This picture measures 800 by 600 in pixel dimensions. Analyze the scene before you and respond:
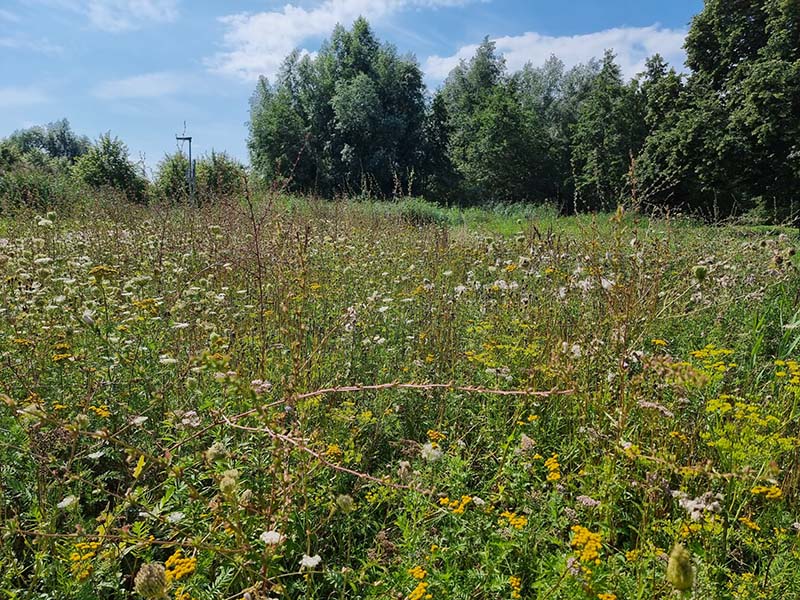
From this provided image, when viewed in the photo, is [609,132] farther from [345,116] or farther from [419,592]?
[419,592]

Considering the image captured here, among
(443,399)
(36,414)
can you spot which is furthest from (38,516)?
(443,399)

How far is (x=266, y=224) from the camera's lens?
4000mm

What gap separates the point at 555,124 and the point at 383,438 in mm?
A: 43707

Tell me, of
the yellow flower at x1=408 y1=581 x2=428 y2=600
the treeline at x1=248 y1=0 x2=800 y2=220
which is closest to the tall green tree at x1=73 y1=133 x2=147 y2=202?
the treeline at x1=248 y1=0 x2=800 y2=220

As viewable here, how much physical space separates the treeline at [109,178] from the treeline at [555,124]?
338cm

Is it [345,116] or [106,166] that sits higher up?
[345,116]

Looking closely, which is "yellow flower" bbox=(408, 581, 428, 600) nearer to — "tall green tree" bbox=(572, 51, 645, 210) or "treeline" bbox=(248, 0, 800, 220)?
"treeline" bbox=(248, 0, 800, 220)

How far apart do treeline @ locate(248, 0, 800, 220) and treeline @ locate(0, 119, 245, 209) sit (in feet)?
11.1

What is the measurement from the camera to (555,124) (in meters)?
41.6

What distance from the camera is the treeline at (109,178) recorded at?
5.93m

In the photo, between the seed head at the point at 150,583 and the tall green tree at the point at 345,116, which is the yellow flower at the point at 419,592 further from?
the tall green tree at the point at 345,116

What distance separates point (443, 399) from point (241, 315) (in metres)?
1.20

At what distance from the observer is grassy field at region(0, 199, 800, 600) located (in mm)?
1426

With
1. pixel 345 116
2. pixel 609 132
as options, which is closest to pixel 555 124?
pixel 609 132
